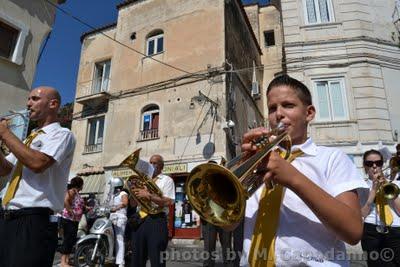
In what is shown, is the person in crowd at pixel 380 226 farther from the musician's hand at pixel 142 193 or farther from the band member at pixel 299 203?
the musician's hand at pixel 142 193

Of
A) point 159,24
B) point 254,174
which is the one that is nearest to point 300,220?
point 254,174

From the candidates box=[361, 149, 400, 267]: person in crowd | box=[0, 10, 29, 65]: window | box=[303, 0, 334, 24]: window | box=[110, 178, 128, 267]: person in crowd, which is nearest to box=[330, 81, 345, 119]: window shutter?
box=[303, 0, 334, 24]: window

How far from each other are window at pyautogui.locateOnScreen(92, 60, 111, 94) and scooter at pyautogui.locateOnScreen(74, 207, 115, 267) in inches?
471

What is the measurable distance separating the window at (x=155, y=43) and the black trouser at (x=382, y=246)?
14159mm

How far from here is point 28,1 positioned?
11.1 meters

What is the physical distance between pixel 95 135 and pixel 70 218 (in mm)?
11046

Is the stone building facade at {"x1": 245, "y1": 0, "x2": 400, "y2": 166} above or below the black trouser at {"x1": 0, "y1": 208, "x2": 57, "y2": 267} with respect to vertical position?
above

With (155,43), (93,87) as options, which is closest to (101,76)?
(93,87)

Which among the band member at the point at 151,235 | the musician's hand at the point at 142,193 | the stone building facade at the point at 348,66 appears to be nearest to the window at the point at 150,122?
the stone building facade at the point at 348,66

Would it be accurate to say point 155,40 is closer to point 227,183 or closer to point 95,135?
point 95,135

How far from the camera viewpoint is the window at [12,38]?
10.0 meters

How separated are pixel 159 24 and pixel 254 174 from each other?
16.4 metres

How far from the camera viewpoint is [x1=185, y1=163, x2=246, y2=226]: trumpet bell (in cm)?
144

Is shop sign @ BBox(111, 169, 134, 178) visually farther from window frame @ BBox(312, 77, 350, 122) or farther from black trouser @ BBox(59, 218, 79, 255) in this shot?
window frame @ BBox(312, 77, 350, 122)
